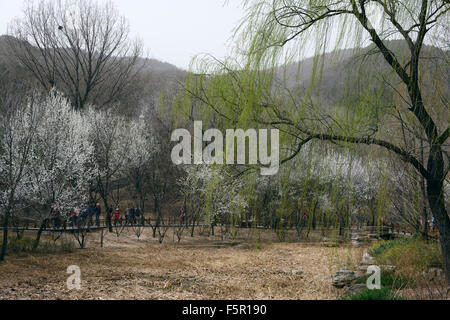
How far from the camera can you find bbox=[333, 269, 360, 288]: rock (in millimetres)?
5539

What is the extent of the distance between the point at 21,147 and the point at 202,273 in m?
7.47

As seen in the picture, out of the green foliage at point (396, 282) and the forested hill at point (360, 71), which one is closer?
the forested hill at point (360, 71)

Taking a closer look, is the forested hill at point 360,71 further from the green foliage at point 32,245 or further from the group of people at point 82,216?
the group of people at point 82,216

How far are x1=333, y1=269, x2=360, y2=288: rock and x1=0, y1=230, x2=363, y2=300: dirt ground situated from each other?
0.19 meters

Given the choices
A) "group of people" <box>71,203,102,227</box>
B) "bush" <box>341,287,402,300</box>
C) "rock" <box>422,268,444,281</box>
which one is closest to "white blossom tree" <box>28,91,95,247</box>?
"group of people" <box>71,203,102,227</box>

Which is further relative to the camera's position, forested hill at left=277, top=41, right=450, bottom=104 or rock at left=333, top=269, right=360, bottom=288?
rock at left=333, top=269, right=360, bottom=288

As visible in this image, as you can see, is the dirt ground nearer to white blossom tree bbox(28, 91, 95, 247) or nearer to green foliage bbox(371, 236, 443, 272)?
green foliage bbox(371, 236, 443, 272)

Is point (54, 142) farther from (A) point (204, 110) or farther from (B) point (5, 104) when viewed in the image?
(A) point (204, 110)

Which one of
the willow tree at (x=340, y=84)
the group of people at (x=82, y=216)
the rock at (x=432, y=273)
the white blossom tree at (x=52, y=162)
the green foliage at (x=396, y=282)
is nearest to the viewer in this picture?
the willow tree at (x=340, y=84)

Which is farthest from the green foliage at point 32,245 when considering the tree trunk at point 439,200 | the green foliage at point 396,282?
the tree trunk at point 439,200

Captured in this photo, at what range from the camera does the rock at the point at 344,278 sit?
5.54 m

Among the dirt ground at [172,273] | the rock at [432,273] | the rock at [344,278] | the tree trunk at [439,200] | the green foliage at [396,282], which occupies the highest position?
the tree trunk at [439,200]

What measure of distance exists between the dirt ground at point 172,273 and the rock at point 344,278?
0.19m

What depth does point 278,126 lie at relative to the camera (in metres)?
3.20
